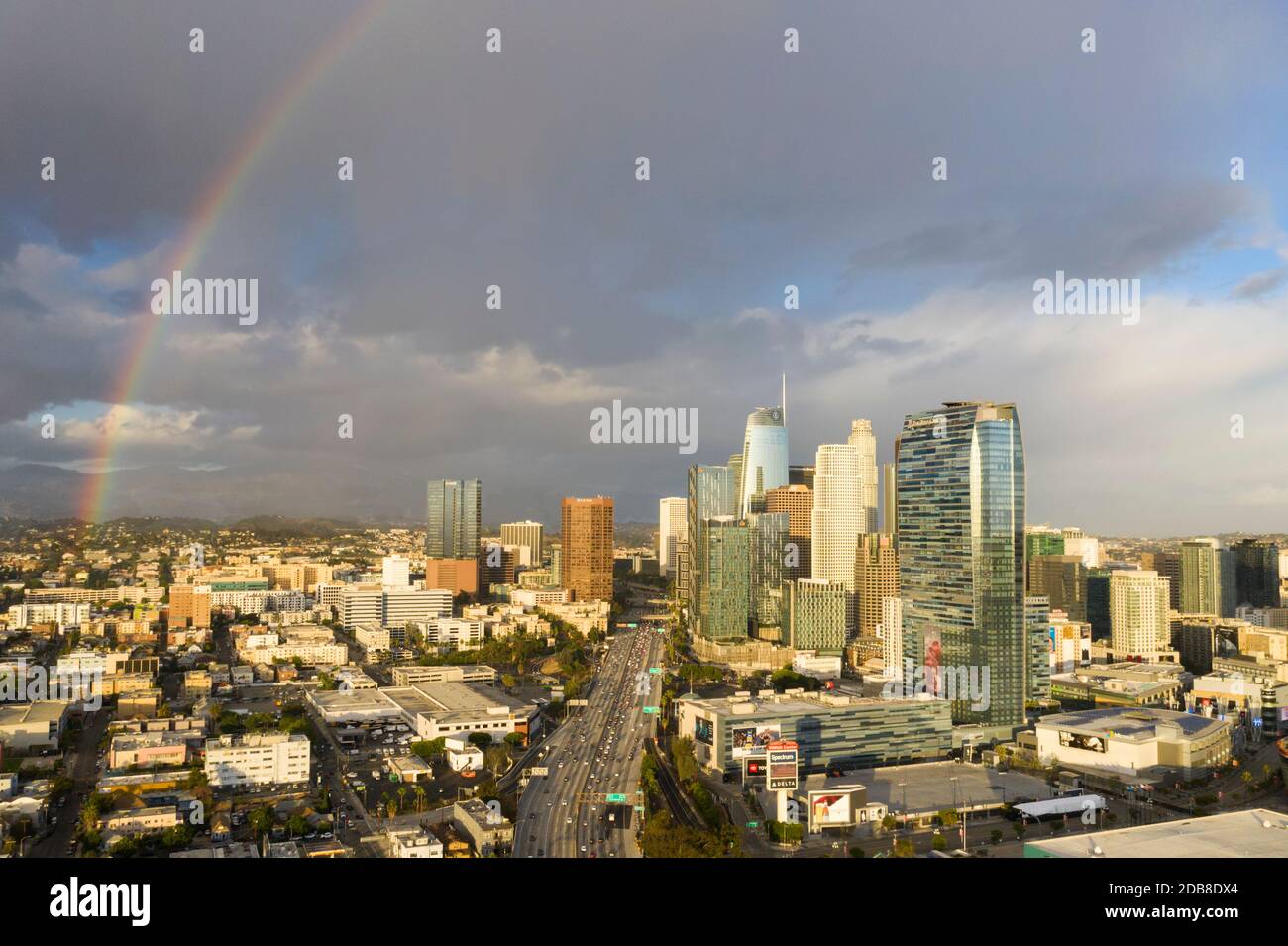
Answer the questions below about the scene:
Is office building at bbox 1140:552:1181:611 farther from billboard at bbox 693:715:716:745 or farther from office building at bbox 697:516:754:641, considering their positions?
billboard at bbox 693:715:716:745

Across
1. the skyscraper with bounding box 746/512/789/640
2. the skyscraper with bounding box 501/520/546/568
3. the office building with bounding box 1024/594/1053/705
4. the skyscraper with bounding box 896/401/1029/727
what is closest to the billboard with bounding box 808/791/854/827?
the skyscraper with bounding box 896/401/1029/727

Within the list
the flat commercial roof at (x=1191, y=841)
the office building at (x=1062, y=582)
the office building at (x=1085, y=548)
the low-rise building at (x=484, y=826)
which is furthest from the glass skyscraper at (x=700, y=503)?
the flat commercial roof at (x=1191, y=841)

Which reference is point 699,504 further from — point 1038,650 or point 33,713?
point 33,713

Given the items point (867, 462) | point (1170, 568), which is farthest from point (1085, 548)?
point (867, 462)

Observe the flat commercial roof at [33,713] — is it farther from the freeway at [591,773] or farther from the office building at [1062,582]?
the office building at [1062,582]
